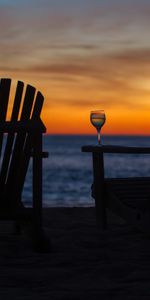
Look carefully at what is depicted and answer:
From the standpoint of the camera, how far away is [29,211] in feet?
16.0

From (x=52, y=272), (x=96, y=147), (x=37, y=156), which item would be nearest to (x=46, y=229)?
(x=96, y=147)

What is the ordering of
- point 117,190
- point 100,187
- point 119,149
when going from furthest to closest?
1. point 100,187
2. point 117,190
3. point 119,149

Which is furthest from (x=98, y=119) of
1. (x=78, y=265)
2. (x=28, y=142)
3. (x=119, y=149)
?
(x=78, y=265)

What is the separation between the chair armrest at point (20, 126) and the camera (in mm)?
4684

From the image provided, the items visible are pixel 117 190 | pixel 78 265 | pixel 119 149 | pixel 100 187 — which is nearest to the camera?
pixel 78 265

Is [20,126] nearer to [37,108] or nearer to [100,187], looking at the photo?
[37,108]

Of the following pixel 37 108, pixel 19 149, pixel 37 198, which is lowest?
pixel 37 198

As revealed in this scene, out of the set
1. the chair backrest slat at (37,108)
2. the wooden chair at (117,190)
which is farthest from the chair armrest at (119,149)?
the chair backrest slat at (37,108)

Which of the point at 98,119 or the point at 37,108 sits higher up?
the point at 98,119

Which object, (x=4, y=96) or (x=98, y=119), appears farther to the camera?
(x=98, y=119)

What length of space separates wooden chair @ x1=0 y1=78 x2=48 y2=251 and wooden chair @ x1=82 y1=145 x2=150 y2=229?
109 centimetres

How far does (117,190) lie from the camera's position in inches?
233

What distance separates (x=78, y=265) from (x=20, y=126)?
1.32 meters

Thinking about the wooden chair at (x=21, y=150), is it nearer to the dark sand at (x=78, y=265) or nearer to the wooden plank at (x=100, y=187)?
the dark sand at (x=78, y=265)
